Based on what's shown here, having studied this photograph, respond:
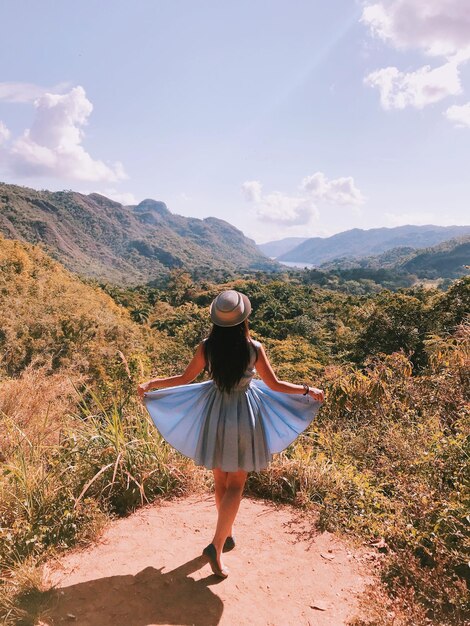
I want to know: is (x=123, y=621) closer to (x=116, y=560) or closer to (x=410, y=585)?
(x=116, y=560)

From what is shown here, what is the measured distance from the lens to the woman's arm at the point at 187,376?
2.17 meters

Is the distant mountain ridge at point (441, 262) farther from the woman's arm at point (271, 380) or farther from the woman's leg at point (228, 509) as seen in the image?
the woman's leg at point (228, 509)

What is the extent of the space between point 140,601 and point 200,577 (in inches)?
13.1

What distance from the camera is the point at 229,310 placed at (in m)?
2.01

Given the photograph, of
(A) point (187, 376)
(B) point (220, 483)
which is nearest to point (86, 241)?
(A) point (187, 376)

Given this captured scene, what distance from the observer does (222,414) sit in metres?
2.14

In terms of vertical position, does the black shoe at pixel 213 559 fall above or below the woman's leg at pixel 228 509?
below

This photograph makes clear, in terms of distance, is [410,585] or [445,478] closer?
[410,585]

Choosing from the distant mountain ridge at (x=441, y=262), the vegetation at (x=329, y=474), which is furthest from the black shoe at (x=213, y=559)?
the distant mountain ridge at (x=441, y=262)

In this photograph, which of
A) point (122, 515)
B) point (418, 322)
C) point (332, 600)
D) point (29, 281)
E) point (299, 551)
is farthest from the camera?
point (29, 281)

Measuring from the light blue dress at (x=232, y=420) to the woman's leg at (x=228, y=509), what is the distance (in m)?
0.10

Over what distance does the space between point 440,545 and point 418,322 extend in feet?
55.0

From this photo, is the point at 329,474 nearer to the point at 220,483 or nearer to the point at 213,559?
the point at 220,483

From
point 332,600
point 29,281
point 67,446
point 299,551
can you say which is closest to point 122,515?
point 67,446
